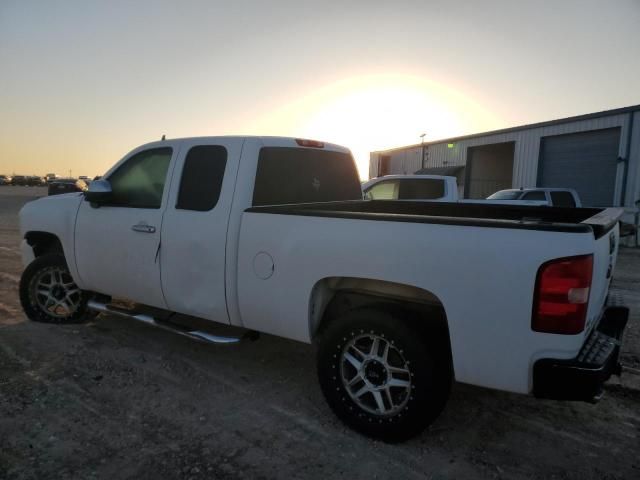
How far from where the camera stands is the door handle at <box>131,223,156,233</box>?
385 cm

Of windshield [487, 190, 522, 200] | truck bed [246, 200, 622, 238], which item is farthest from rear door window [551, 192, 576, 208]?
truck bed [246, 200, 622, 238]

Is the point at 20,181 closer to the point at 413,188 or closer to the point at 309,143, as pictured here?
the point at 413,188

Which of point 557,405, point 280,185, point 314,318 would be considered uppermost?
point 280,185

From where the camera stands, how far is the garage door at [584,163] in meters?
17.0

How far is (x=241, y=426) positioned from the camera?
2.97 metres

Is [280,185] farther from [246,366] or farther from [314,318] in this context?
[246,366]

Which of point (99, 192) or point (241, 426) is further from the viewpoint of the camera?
point (99, 192)

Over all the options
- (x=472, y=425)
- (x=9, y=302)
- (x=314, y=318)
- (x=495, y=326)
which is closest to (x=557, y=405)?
(x=472, y=425)

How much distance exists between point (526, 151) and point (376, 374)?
66.3 feet

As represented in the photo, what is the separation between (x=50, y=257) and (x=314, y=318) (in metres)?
3.32

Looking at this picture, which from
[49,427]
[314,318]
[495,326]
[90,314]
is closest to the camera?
[495,326]

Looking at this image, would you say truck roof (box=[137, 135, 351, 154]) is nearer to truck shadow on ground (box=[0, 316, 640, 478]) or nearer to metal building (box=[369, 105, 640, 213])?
truck shadow on ground (box=[0, 316, 640, 478])

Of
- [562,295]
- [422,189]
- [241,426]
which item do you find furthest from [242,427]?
[422,189]

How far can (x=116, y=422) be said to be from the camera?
9.75 ft
